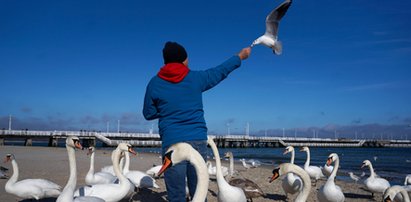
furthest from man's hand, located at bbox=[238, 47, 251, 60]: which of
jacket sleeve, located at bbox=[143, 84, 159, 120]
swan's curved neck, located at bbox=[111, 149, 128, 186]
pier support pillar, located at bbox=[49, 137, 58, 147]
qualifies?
pier support pillar, located at bbox=[49, 137, 58, 147]

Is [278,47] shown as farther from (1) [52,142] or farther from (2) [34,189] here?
(1) [52,142]

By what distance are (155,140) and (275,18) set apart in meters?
85.0

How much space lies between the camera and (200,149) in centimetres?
450

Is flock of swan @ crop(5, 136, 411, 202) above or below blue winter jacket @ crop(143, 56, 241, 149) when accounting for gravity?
below

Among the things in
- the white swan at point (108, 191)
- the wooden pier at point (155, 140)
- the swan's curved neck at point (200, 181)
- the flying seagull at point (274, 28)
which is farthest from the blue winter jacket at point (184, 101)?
the wooden pier at point (155, 140)

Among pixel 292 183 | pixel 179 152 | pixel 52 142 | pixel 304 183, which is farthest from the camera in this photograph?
pixel 52 142

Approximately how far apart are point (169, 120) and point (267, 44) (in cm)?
140

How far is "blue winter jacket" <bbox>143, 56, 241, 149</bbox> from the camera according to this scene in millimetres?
4438

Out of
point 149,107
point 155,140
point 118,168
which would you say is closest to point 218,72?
point 149,107

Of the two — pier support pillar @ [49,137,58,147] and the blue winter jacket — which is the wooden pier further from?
the blue winter jacket

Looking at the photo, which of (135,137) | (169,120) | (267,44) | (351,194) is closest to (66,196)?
(169,120)

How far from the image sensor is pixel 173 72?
445cm

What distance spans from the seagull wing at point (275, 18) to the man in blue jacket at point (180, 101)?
463 mm

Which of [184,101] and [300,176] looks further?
[300,176]
